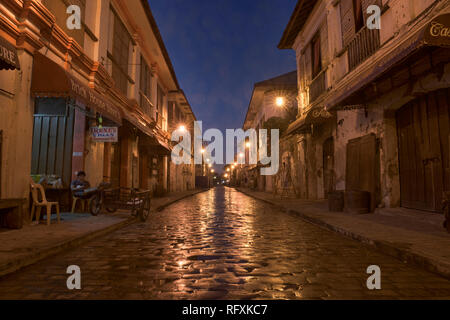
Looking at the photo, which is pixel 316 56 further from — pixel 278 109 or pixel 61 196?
pixel 61 196

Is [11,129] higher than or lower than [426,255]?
higher

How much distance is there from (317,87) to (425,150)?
25.8ft

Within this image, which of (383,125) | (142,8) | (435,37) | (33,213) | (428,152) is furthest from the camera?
(142,8)

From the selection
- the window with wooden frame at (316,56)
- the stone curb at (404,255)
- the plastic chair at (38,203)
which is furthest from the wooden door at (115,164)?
the window with wooden frame at (316,56)

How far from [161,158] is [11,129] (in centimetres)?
1653

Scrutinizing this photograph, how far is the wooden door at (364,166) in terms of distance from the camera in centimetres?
929

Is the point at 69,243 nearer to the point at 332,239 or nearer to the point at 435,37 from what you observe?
the point at 332,239

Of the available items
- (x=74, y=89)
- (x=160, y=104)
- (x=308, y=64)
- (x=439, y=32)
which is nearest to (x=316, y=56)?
(x=308, y=64)

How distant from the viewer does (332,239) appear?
5.79m

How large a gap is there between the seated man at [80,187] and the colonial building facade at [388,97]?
8.36 m

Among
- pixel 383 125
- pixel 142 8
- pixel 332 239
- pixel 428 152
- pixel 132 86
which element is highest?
pixel 142 8

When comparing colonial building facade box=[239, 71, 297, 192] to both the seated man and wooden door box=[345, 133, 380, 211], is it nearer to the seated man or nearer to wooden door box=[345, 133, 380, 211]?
wooden door box=[345, 133, 380, 211]

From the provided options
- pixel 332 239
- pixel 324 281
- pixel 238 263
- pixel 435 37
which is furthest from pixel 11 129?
pixel 435 37

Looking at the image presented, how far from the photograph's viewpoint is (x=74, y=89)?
22.7ft
